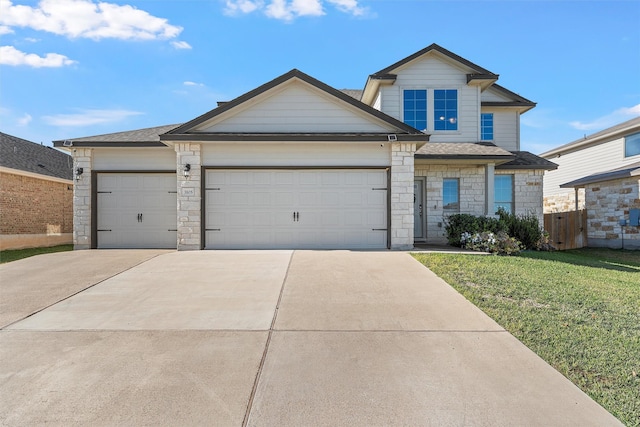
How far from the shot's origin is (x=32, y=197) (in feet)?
46.4

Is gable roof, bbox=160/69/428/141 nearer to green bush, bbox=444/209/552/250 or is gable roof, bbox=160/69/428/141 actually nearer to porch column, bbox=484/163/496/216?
green bush, bbox=444/209/552/250

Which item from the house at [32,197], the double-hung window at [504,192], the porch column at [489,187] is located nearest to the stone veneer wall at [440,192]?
the porch column at [489,187]

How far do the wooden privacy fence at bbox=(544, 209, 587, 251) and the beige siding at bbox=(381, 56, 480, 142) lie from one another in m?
5.54

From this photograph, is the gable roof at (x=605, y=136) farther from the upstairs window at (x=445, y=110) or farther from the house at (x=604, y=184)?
the upstairs window at (x=445, y=110)

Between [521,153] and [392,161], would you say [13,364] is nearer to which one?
[392,161]

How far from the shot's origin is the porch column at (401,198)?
421 inches

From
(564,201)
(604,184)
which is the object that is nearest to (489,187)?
(604,184)

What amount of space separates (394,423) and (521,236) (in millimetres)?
10948

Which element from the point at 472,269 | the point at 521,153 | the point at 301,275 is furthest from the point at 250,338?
the point at 521,153

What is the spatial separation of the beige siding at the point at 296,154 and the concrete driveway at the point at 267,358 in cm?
461

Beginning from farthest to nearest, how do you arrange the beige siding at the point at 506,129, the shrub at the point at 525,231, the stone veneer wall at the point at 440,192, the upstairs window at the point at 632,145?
the upstairs window at the point at 632,145, the beige siding at the point at 506,129, the stone veneer wall at the point at 440,192, the shrub at the point at 525,231

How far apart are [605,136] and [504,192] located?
8.60 metres

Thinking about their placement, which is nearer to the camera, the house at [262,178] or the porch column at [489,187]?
the house at [262,178]

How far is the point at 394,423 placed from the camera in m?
2.94
